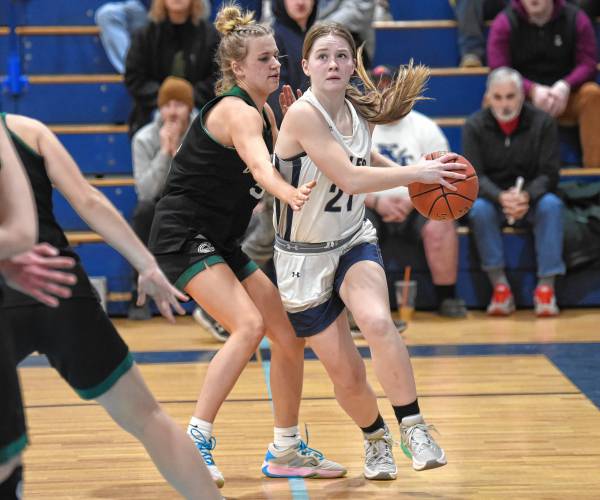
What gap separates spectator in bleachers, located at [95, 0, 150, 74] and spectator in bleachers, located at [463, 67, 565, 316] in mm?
2588

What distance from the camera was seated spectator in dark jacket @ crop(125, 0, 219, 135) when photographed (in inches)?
293

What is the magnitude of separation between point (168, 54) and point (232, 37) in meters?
3.51

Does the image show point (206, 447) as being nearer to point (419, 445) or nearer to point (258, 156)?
point (419, 445)

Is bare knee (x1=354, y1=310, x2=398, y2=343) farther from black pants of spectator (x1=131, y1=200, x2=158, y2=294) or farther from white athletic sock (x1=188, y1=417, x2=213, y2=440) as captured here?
black pants of spectator (x1=131, y1=200, x2=158, y2=294)

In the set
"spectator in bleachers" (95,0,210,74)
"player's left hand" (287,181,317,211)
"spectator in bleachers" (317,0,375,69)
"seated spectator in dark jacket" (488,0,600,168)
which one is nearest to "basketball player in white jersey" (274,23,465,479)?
"player's left hand" (287,181,317,211)

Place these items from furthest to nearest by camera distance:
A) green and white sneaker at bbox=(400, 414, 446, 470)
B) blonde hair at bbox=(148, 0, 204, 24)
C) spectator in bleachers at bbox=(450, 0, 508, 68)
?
spectator in bleachers at bbox=(450, 0, 508, 68) < blonde hair at bbox=(148, 0, 204, 24) < green and white sneaker at bbox=(400, 414, 446, 470)

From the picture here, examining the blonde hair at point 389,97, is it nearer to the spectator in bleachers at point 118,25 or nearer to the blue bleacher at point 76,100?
the spectator in bleachers at point 118,25

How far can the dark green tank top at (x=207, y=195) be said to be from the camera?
4.04 m

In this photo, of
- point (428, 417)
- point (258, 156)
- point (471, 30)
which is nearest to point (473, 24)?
point (471, 30)

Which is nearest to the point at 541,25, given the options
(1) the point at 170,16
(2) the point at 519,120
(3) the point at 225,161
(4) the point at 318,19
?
(2) the point at 519,120

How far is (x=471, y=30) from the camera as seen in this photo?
7992mm

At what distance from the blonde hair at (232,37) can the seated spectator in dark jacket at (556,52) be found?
380cm

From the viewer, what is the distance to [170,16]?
24.7ft

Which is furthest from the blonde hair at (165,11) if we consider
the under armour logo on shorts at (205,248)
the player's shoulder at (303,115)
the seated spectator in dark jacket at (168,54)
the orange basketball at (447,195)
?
the orange basketball at (447,195)
